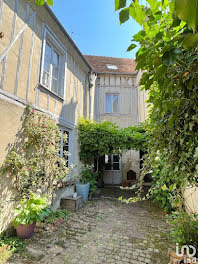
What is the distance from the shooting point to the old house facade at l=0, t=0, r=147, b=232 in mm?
2986

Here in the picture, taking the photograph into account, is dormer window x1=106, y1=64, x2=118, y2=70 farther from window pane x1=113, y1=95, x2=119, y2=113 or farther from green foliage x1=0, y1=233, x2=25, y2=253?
green foliage x1=0, y1=233, x2=25, y2=253

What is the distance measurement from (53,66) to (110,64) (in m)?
7.24

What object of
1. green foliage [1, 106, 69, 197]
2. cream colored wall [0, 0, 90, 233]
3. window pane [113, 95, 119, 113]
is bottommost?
green foliage [1, 106, 69, 197]

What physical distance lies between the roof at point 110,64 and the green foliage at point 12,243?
361 inches

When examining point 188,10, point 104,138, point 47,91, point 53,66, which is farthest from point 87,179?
point 188,10

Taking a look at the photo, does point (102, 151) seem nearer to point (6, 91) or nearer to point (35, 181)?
point (35, 181)

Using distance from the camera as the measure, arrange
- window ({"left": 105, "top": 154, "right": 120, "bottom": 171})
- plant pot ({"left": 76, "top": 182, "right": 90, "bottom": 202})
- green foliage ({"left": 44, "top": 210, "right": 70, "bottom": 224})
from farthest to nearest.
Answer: window ({"left": 105, "top": 154, "right": 120, "bottom": 171}), plant pot ({"left": 76, "top": 182, "right": 90, "bottom": 202}), green foliage ({"left": 44, "top": 210, "right": 70, "bottom": 224})

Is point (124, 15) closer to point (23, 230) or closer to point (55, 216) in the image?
point (23, 230)

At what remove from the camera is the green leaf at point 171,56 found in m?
0.86

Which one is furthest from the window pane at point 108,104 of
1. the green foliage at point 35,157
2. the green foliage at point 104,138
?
the green foliage at point 35,157

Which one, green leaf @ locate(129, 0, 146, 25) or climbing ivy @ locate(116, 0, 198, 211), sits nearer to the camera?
green leaf @ locate(129, 0, 146, 25)

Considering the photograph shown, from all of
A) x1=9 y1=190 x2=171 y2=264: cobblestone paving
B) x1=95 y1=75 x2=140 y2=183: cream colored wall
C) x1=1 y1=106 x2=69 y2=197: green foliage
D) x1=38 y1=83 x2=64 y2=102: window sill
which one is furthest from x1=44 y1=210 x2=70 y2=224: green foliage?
x1=95 y1=75 x2=140 y2=183: cream colored wall

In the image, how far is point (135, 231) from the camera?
3.44 m

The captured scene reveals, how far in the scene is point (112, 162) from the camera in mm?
9195
